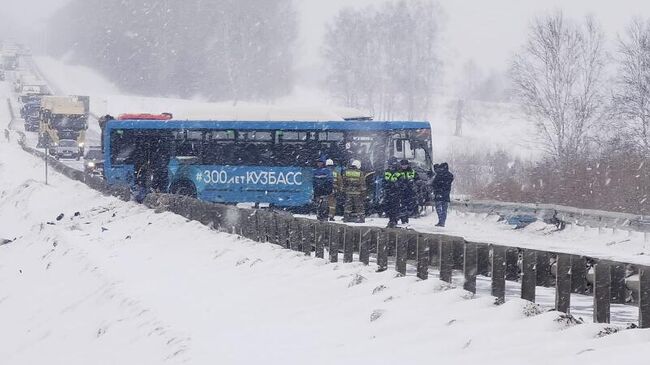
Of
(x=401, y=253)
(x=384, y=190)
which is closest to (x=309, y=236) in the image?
(x=401, y=253)

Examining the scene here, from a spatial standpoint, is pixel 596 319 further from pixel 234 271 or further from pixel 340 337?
pixel 234 271

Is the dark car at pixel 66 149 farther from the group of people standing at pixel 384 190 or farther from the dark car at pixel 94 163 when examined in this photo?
the group of people standing at pixel 384 190

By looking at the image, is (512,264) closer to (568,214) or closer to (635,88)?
(568,214)

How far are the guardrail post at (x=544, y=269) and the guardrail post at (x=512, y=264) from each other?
468 millimetres

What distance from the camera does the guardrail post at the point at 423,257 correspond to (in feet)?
40.7

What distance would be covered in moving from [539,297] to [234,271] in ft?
14.5

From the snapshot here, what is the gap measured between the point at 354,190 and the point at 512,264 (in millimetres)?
13789

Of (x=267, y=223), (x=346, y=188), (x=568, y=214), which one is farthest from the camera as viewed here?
(x=346, y=188)

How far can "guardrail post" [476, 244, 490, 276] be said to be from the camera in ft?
36.9

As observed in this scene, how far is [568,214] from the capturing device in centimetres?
2394

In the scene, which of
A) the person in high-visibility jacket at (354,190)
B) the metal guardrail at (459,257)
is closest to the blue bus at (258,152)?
the person in high-visibility jacket at (354,190)

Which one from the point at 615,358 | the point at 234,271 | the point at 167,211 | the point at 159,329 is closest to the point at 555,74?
the point at 167,211

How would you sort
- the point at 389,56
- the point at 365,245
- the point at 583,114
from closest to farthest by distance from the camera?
1. the point at 365,245
2. the point at 583,114
3. the point at 389,56

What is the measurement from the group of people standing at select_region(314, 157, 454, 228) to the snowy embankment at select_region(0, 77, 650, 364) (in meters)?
4.26
